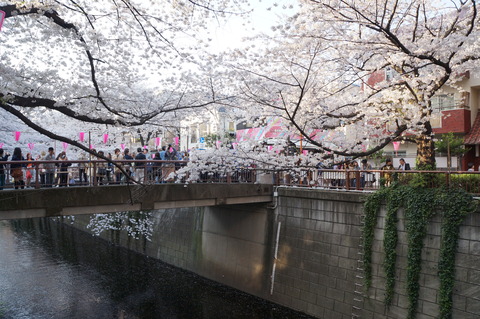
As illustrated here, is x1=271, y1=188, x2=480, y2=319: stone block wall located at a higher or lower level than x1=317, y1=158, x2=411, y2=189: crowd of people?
lower

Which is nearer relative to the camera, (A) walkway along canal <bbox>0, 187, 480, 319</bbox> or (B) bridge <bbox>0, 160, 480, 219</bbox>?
(A) walkway along canal <bbox>0, 187, 480, 319</bbox>

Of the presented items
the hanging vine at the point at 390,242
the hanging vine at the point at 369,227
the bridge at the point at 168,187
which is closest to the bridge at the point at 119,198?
the bridge at the point at 168,187

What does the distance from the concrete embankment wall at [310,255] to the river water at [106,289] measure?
0.68 meters

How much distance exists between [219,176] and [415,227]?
662 cm

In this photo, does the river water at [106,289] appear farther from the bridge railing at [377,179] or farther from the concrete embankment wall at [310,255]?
→ the bridge railing at [377,179]

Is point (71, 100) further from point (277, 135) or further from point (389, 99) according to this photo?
point (389, 99)

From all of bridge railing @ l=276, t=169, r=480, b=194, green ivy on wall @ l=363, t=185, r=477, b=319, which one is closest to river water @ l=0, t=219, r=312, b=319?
green ivy on wall @ l=363, t=185, r=477, b=319

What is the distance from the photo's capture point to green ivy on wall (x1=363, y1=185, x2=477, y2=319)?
357 inches

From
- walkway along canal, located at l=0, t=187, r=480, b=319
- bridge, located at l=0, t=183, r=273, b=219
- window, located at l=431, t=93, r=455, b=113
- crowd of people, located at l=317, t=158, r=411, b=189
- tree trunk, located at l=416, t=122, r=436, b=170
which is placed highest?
window, located at l=431, t=93, r=455, b=113

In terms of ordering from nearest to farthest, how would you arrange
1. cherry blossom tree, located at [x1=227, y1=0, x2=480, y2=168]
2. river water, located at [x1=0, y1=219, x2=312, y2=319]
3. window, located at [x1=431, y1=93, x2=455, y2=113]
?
cherry blossom tree, located at [x1=227, y1=0, x2=480, y2=168] → river water, located at [x1=0, y1=219, x2=312, y2=319] → window, located at [x1=431, y1=93, x2=455, y2=113]

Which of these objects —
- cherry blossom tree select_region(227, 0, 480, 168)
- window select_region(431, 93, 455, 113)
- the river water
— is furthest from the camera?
window select_region(431, 93, 455, 113)

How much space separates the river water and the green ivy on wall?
338 centimetres

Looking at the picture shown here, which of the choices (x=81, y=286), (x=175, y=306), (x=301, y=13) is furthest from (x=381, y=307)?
(x=81, y=286)

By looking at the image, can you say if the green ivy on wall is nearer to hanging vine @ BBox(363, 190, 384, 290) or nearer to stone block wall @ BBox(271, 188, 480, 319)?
hanging vine @ BBox(363, 190, 384, 290)
